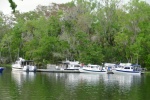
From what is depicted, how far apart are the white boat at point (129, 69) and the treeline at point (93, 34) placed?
3560 mm

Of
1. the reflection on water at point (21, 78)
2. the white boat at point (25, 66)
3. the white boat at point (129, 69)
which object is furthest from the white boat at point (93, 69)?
the reflection on water at point (21, 78)

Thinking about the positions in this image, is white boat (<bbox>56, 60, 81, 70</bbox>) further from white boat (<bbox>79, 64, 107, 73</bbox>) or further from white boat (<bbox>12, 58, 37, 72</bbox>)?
white boat (<bbox>12, 58, 37, 72</bbox>)

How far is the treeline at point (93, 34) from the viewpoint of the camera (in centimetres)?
7912

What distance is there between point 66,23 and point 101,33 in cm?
870

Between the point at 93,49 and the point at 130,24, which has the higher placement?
the point at 130,24

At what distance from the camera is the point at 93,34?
284ft

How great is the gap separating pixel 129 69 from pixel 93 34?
49.5 ft

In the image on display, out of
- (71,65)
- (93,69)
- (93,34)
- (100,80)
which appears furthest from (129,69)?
(100,80)

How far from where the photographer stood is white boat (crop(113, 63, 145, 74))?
74.6 meters

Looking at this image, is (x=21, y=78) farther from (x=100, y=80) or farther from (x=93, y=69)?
(x=93, y=69)

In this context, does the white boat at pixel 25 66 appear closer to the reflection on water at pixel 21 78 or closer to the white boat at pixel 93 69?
the white boat at pixel 93 69

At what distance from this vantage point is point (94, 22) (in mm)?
86438

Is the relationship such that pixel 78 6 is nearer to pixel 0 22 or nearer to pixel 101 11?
pixel 101 11

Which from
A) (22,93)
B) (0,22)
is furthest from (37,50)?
(22,93)
